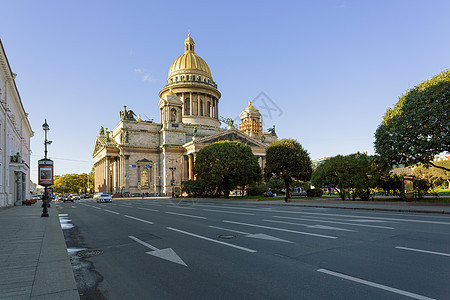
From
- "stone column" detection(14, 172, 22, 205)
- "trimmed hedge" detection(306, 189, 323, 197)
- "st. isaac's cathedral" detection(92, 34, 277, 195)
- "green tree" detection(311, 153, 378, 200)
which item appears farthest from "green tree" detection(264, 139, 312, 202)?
"stone column" detection(14, 172, 22, 205)

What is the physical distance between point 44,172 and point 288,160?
3231cm

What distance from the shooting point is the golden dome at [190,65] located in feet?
304

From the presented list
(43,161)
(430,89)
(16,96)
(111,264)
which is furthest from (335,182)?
(16,96)

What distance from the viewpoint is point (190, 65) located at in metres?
93.1

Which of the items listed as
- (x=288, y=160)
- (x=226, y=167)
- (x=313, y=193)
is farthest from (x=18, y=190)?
(x=313, y=193)

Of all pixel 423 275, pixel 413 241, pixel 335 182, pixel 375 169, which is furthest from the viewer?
pixel 335 182

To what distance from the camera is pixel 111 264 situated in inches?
285

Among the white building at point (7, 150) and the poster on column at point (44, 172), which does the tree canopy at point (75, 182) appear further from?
the poster on column at point (44, 172)

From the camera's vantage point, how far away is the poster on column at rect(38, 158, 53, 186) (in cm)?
2050

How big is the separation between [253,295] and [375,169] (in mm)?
26923

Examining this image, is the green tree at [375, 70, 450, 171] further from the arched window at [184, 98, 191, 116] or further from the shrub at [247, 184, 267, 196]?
the arched window at [184, 98, 191, 116]

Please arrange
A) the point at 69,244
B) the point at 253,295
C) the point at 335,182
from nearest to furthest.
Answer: the point at 253,295
the point at 69,244
the point at 335,182

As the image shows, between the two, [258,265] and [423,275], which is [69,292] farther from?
[423,275]

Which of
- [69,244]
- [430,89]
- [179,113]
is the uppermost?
[179,113]
